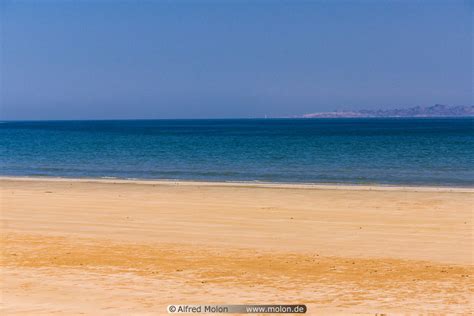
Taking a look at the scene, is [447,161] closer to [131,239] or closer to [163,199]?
[163,199]

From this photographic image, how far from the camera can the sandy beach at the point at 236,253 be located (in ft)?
31.1

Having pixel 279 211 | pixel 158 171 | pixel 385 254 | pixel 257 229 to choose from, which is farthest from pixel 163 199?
pixel 158 171

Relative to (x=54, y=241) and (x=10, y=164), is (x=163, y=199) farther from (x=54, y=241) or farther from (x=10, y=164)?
(x=10, y=164)

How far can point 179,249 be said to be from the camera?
13578 mm

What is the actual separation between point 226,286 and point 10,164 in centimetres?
4211

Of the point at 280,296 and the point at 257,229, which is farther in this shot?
the point at 257,229

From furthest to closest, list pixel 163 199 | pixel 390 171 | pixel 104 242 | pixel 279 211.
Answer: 1. pixel 390 171
2. pixel 163 199
3. pixel 279 211
4. pixel 104 242

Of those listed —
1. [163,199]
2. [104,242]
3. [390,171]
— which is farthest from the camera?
[390,171]

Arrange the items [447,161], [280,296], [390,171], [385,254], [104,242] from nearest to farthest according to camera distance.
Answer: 1. [280,296]
2. [385,254]
3. [104,242]
4. [390,171]
5. [447,161]

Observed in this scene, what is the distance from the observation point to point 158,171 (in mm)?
42281

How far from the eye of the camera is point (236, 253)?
43.0ft

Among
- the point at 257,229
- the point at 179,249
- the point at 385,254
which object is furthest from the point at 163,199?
the point at 385,254

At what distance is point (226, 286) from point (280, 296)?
0.91 m

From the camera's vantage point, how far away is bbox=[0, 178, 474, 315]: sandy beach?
9492mm
